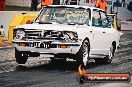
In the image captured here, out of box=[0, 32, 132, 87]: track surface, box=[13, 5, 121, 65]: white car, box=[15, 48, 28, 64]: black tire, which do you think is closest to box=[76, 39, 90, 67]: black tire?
box=[13, 5, 121, 65]: white car

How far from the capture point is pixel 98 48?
11.9m

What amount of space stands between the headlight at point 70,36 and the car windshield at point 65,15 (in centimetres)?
96

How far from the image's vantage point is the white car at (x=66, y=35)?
33.9 feet

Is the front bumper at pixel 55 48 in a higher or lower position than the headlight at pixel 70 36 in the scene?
lower

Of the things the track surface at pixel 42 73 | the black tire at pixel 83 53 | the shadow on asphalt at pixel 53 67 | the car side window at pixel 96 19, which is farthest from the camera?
the car side window at pixel 96 19

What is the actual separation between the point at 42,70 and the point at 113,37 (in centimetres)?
325

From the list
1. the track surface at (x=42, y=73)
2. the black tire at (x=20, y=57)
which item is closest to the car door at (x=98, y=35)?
the track surface at (x=42, y=73)

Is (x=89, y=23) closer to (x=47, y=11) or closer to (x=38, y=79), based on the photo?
(x=47, y=11)

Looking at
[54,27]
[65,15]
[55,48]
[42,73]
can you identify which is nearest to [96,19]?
[65,15]

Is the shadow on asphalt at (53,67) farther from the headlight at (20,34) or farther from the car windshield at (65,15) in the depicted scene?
the car windshield at (65,15)

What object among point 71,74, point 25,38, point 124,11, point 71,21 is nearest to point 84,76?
point 71,74

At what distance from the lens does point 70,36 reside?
1038cm

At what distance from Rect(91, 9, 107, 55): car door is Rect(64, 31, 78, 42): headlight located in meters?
1.17

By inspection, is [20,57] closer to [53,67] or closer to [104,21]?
[53,67]
